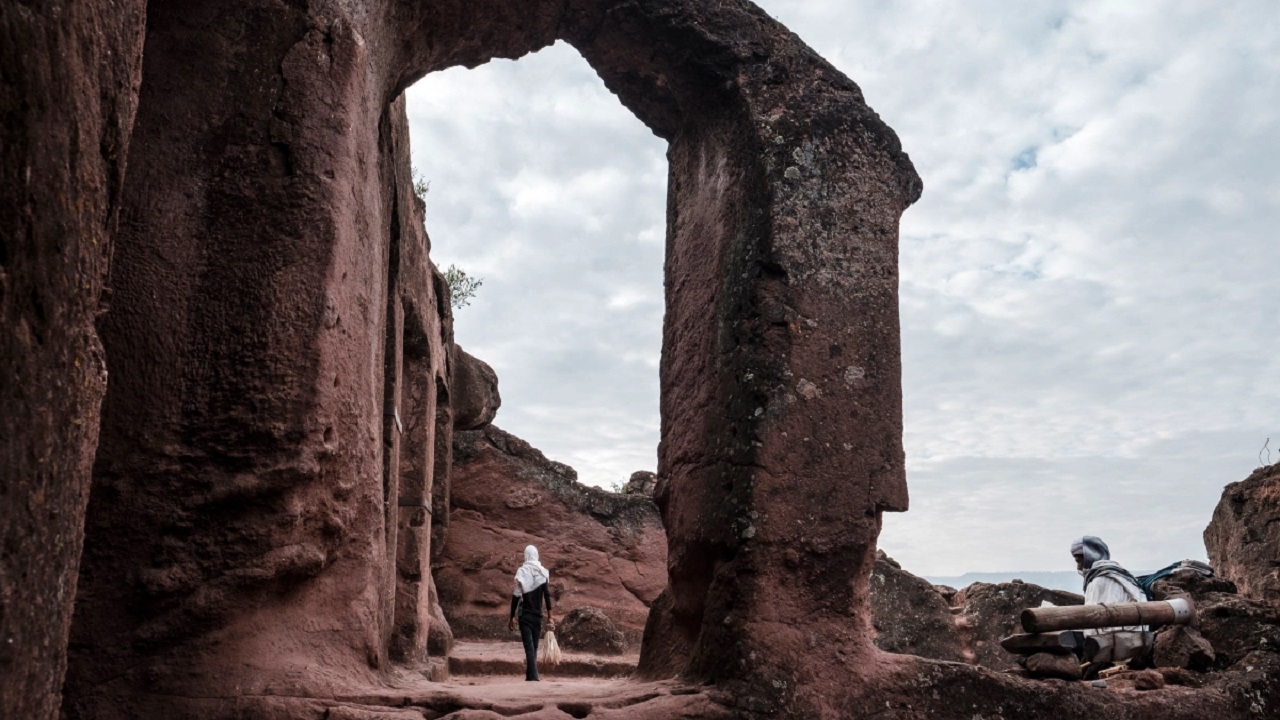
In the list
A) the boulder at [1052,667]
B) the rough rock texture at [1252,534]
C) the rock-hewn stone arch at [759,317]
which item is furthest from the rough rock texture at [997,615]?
the rock-hewn stone arch at [759,317]

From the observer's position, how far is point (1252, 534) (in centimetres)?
1041

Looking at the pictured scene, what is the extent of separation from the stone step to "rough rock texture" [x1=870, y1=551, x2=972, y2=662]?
2.92 meters

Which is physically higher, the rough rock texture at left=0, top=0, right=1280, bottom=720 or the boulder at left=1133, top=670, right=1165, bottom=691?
the rough rock texture at left=0, top=0, right=1280, bottom=720

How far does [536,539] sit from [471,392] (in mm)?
2378

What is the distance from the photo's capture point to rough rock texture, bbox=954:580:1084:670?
1117 cm

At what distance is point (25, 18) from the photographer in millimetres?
1725

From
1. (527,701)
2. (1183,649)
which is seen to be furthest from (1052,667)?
(527,701)

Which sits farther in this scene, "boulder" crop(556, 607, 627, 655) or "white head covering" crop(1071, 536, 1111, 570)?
"boulder" crop(556, 607, 627, 655)

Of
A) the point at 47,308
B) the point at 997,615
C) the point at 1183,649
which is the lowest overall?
the point at 1183,649

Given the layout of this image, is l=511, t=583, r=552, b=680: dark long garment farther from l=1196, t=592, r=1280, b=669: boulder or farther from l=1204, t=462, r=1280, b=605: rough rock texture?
l=1204, t=462, r=1280, b=605: rough rock texture

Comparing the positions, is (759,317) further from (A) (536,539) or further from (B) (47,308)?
(A) (536,539)

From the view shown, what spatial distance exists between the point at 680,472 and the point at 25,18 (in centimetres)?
310

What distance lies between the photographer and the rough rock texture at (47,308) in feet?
5.58

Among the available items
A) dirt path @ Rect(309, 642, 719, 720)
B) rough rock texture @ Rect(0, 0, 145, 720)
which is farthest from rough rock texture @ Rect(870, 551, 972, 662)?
rough rock texture @ Rect(0, 0, 145, 720)
